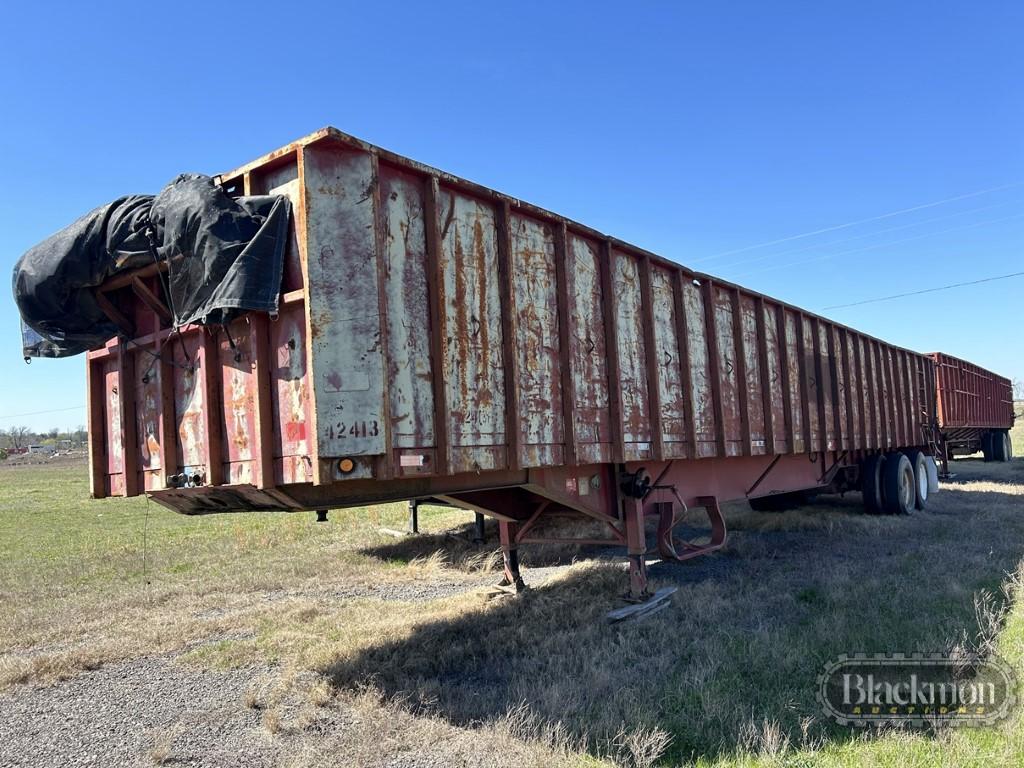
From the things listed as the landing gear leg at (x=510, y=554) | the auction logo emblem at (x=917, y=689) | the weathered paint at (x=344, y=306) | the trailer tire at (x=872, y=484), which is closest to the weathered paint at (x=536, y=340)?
the weathered paint at (x=344, y=306)

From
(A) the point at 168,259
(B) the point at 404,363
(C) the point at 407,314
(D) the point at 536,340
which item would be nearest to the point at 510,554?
(D) the point at 536,340

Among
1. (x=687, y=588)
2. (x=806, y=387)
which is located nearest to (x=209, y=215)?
(x=687, y=588)

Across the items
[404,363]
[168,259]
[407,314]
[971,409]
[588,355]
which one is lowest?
[971,409]

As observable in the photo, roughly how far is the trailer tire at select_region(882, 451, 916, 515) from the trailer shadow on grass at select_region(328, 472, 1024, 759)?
12.1 feet

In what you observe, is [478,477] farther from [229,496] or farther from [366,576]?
[366,576]

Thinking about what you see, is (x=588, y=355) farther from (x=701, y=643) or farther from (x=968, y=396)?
(x=968, y=396)

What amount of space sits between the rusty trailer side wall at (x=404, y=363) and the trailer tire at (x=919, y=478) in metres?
8.80

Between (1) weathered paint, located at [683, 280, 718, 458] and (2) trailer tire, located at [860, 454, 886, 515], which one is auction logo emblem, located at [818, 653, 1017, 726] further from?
(2) trailer tire, located at [860, 454, 886, 515]

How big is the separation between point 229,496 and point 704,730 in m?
3.23

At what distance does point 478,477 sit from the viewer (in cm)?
514

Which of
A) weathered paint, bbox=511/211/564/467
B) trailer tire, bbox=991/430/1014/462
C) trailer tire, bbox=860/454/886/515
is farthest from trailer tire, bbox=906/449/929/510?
trailer tire, bbox=991/430/1014/462

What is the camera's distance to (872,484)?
12773mm

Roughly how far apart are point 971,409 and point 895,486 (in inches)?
425

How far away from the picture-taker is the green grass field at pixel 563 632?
3.93m
